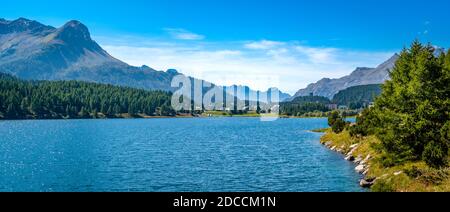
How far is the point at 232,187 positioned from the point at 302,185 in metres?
8.39

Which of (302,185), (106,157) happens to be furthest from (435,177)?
(106,157)

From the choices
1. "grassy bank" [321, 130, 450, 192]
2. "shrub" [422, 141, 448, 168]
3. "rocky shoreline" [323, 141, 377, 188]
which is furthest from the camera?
"rocky shoreline" [323, 141, 377, 188]

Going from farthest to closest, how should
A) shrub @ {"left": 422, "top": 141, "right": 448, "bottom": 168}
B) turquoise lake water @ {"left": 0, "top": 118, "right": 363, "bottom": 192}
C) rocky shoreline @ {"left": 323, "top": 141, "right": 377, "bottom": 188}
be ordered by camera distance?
turquoise lake water @ {"left": 0, "top": 118, "right": 363, "bottom": 192}
rocky shoreline @ {"left": 323, "top": 141, "right": 377, "bottom": 188}
shrub @ {"left": 422, "top": 141, "right": 448, "bottom": 168}

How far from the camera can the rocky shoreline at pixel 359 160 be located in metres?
45.9

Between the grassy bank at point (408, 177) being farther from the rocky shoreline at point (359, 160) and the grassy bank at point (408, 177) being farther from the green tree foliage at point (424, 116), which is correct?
the green tree foliage at point (424, 116)

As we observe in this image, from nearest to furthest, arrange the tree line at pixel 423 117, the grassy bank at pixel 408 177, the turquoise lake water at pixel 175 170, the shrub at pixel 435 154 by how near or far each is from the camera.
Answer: the grassy bank at pixel 408 177, the shrub at pixel 435 154, the tree line at pixel 423 117, the turquoise lake water at pixel 175 170

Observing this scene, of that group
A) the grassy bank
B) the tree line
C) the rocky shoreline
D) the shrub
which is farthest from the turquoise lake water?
the shrub

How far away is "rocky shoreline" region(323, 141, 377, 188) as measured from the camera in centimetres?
4588

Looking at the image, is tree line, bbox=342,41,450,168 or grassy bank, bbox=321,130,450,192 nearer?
grassy bank, bbox=321,130,450,192

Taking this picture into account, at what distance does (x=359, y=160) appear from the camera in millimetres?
63938

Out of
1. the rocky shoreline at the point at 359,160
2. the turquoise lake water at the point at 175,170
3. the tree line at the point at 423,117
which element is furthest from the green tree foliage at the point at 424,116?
the turquoise lake water at the point at 175,170

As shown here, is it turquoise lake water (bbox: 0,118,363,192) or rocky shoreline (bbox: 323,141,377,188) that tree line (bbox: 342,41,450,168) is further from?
turquoise lake water (bbox: 0,118,363,192)

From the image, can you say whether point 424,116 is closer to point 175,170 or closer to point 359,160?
point 359,160
